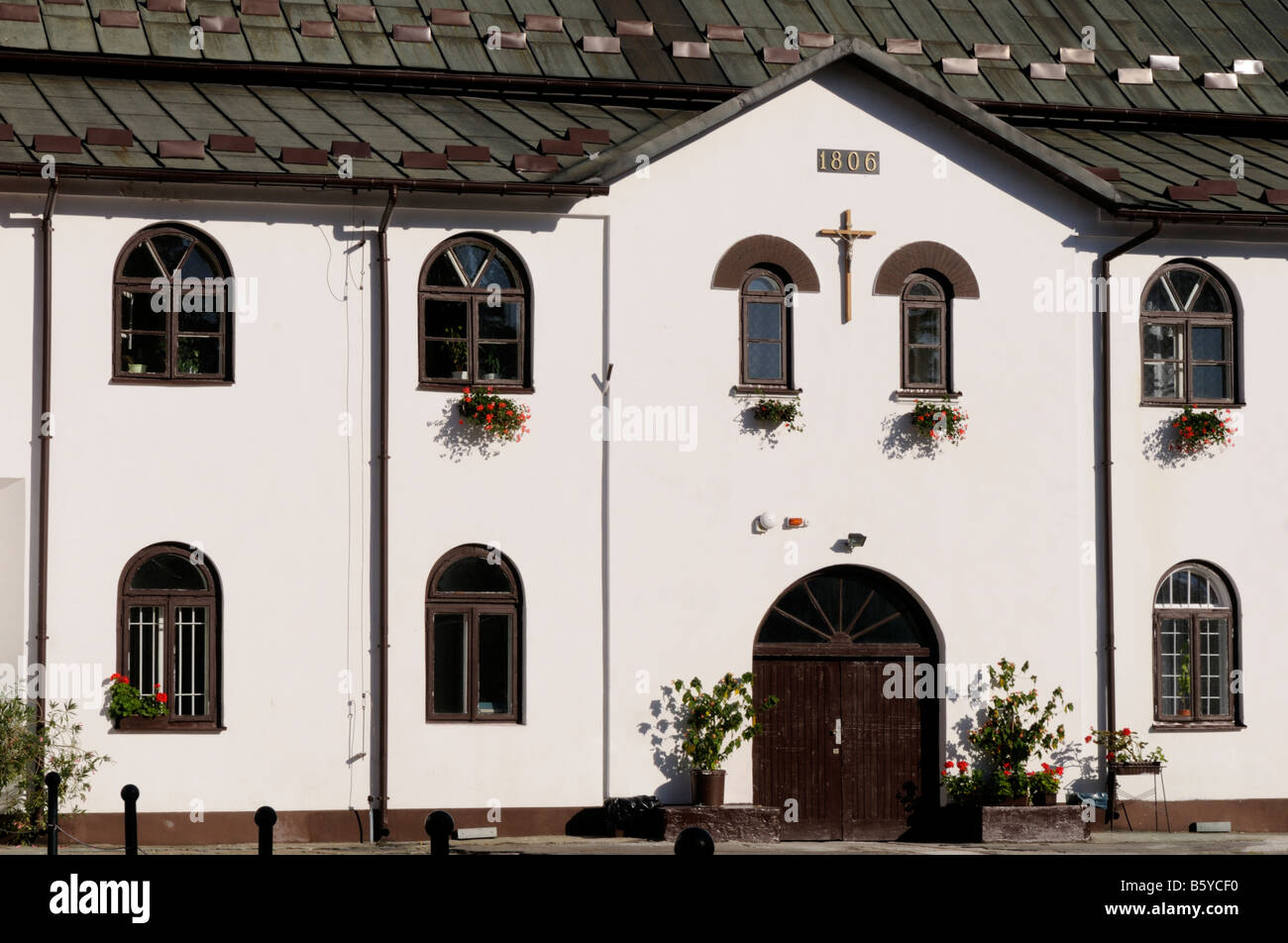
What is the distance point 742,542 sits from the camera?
2042 centimetres

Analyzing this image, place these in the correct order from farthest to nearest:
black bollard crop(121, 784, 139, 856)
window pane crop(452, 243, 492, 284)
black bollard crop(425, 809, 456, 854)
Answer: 1. window pane crop(452, 243, 492, 284)
2. black bollard crop(121, 784, 139, 856)
3. black bollard crop(425, 809, 456, 854)

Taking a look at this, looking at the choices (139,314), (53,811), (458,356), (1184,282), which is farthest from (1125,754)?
(139,314)

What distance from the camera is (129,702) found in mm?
18750

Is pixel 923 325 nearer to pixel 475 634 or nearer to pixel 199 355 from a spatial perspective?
pixel 475 634

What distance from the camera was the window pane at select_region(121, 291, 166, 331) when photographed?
19.2 m

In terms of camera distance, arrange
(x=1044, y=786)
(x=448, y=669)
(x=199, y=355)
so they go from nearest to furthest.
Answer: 1. (x=199, y=355)
2. (x=448, y=669)
3. (x=1044, y=786)

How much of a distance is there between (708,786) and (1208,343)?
735cm

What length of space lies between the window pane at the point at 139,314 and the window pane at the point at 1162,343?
34.0 ft

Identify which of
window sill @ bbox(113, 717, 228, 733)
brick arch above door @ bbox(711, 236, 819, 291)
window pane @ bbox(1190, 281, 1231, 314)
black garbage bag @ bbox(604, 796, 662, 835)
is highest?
brick arch above door @ bbox(711, 236, 819, 291)

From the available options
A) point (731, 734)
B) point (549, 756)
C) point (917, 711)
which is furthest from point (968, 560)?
point (549, 756)

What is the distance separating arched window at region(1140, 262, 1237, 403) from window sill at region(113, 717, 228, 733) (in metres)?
10.5

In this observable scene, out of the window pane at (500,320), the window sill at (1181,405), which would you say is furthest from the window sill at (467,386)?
the window sill at (1181,405)

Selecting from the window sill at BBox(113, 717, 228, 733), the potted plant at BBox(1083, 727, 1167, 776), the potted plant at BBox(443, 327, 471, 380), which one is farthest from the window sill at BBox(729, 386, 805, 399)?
the window sill at BBox(113, 717, 228, 733)

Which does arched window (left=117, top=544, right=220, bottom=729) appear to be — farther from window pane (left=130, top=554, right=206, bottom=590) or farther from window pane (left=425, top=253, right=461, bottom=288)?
window pane (left=425, top=253, right=461, bottom=288)
